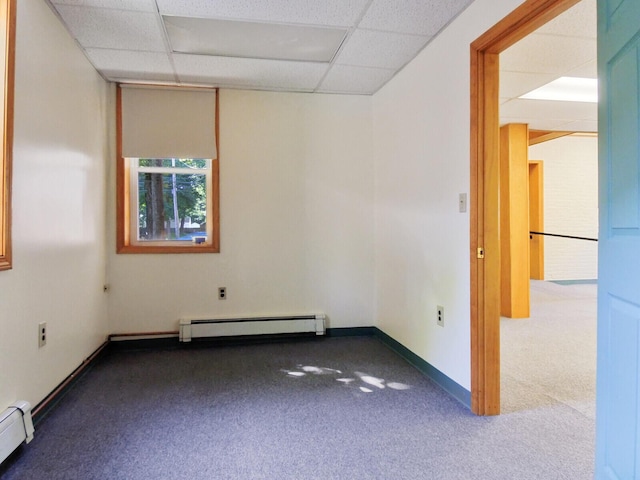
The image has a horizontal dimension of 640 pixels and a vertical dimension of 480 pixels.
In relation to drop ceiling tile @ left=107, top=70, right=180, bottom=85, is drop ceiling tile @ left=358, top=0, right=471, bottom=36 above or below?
below

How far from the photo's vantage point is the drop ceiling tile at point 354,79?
Answer: 10.2ft

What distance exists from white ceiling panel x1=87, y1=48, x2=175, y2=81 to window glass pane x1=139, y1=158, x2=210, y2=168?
69 centimetres

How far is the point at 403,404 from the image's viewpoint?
2.26 meters

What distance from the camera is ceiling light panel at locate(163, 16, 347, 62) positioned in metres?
2.43

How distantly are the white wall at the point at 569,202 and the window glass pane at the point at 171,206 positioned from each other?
614cm

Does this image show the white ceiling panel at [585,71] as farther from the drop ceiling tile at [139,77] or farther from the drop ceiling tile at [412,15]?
the drop ceiling tile at [139,77]

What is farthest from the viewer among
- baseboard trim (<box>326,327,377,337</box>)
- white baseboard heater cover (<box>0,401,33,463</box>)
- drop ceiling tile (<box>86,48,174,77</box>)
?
baseboard trim (<box>326,327,377,337</box>)

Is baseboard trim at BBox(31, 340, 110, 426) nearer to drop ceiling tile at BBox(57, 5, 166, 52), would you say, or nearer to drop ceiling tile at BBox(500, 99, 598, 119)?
drop ceiling tile at BBox(57, 5, 166, 52)

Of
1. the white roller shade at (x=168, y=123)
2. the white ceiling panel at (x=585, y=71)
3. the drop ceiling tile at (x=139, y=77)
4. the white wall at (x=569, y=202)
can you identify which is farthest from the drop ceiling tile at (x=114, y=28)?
the white wall at (x=569, y=202)

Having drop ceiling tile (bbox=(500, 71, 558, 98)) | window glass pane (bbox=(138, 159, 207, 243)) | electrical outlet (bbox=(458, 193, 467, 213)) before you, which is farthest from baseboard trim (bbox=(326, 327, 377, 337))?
drop ceiling tile (bbox=(500, 71, 558, 98))

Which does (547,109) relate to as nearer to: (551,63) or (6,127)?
(551,63)

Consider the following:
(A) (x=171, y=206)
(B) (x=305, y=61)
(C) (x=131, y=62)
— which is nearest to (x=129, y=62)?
(C) (x=131, y=62)

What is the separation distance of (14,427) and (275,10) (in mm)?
2499

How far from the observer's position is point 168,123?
3.38 meters
